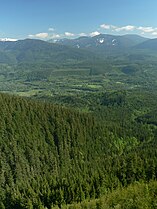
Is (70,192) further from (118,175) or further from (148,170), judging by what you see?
(148,170)

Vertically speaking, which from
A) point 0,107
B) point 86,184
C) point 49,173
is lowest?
point 49,173

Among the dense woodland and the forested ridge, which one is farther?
the forested ridge

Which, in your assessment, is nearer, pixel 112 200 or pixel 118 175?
pixel 112 200

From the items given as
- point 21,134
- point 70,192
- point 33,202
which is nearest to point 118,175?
point 70,192

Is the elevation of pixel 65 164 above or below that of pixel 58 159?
below

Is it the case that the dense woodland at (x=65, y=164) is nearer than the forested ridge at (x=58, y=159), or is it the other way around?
the dense woodland at (x=65, y=164)

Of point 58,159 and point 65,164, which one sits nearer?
point 65,164

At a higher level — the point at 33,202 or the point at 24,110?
the point at 24,110

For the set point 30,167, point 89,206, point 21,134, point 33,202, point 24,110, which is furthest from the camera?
point 24,110
